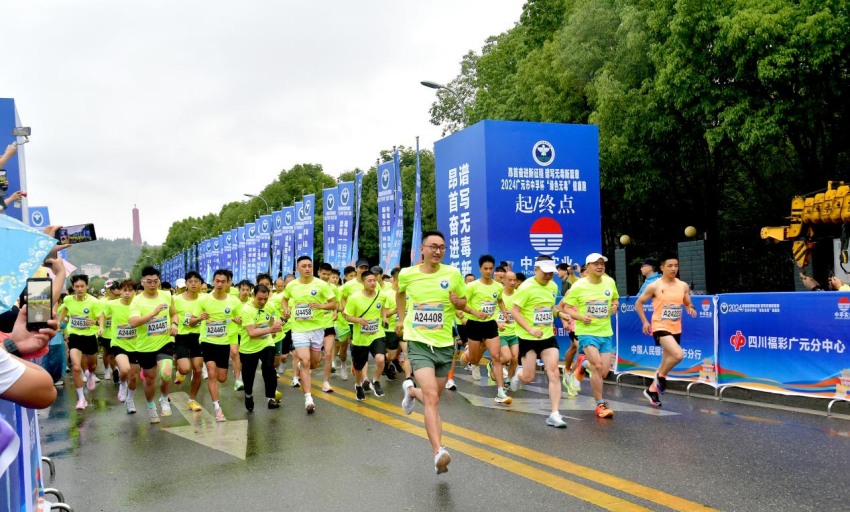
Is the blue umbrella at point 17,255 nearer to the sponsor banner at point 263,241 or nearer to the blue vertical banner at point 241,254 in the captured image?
the sponsor banner at point 263,241

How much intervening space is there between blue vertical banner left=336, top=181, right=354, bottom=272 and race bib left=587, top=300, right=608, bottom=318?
806 inches

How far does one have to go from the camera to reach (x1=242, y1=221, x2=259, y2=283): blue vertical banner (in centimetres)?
4522

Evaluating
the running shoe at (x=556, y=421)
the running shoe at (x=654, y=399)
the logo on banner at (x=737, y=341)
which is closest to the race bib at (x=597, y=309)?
the running shoe at (x=654, y=399)

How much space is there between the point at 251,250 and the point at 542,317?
126 ft

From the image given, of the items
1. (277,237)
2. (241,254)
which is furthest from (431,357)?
(241,254)

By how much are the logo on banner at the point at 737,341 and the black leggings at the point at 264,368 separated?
6.10 m

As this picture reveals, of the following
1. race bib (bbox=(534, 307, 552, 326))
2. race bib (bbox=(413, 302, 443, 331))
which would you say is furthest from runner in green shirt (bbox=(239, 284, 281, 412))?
race bib (bbox=(413, 302, 443, 331))

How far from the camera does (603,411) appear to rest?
350 inches

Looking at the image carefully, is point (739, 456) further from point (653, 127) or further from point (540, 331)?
point (653, 127)

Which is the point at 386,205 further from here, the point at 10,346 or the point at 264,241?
the point at 10,346

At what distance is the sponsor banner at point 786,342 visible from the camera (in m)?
9.21

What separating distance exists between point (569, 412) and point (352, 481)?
3.92 m

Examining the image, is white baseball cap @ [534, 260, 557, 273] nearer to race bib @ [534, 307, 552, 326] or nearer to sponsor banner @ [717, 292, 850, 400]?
race bib @ [534, 307, 552, 326]

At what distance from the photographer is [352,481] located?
623 cm
